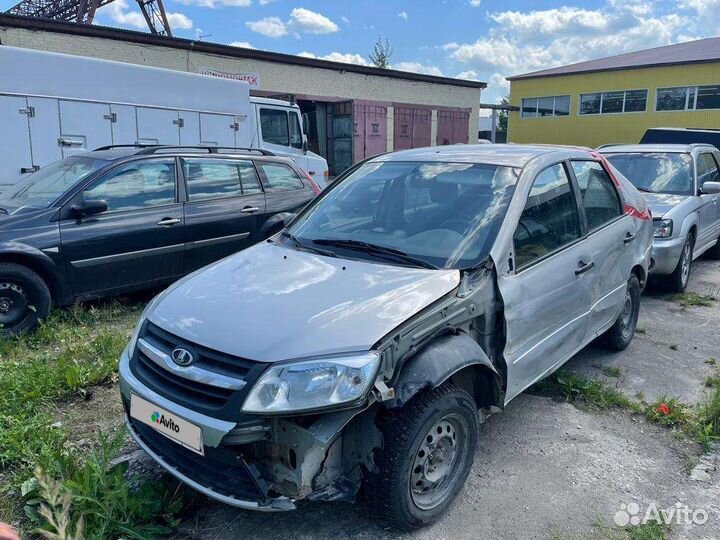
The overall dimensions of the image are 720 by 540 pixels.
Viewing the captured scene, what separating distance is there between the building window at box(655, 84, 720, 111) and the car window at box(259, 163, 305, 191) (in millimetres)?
26764

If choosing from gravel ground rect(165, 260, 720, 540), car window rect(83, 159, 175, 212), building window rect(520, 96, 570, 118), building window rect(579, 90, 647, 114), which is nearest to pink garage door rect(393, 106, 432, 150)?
building window rect(520, 96, 570, 118)

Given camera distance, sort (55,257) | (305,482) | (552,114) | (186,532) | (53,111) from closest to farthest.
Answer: (305,482), (186,532), (55,257), (53,111), (552,114)

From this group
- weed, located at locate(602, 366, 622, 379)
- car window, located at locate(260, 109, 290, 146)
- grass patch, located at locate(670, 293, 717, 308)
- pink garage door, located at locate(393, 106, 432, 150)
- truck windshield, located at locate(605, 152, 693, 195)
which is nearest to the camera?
weed, located at locate(602, 366, 622, 379)

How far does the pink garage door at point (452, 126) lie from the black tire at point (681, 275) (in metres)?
17.4

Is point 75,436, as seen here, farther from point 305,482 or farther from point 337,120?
point 337,120

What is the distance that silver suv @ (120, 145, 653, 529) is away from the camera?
2180 millimetres

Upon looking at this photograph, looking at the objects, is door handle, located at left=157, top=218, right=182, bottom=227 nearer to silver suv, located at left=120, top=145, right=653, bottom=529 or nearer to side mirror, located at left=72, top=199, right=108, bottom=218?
side mirror, located at left=72, top=199, right=108, bottom=218

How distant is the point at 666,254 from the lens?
6.18 meters

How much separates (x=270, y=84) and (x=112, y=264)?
546 inches

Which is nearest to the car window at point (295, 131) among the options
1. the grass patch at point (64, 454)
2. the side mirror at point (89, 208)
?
the side mirror at point (89, 208)

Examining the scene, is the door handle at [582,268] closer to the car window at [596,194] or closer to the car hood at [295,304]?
the car window at [596,194]

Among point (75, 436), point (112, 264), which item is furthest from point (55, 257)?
point (75, 436)

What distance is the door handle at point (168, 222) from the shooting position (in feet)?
18.2

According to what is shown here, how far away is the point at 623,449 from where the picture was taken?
327cm
